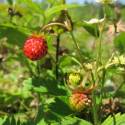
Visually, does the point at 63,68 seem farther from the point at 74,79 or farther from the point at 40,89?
the point at 74,79

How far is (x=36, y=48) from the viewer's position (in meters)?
2.19

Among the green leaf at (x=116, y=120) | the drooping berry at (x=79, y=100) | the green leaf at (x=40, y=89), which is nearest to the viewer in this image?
the drooping berry at (x=79, y=100)

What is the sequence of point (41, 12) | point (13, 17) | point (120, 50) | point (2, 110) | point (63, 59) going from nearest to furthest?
point (41, 12)
point (120, 50)
point (63, 59)
point (13, 17)
point (2, 110)

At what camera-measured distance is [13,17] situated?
3.06 metres

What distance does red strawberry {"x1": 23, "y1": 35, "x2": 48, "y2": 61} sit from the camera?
7.16 ft

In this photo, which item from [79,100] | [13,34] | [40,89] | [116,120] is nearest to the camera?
[79,100]

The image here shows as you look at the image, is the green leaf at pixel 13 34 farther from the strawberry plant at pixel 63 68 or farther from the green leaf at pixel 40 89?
the green leaf at pixel 40 89

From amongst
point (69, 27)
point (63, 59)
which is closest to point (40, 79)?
point (63, 59)

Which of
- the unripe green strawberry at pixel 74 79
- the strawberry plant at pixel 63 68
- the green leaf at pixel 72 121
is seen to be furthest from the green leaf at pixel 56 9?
the green leaf at pixel 72 121

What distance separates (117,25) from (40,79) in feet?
1.55

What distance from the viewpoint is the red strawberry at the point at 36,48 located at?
218 centimetres

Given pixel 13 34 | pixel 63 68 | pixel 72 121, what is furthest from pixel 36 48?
pixel 63 68

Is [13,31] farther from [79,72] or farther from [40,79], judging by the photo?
[79,72]

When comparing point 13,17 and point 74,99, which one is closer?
point 74,99
